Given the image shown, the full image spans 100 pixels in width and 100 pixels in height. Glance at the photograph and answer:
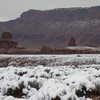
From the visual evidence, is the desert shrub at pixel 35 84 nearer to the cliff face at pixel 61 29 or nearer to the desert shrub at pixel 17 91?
the desert shrub at pixel 17 91

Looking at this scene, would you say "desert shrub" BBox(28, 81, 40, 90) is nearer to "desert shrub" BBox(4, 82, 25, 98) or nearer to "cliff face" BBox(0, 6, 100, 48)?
"desert shrub" BBox(4, 82, 25, 98)

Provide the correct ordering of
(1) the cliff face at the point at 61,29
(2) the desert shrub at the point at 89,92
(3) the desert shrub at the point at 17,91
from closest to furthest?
1. (2) the desert shrub at the point at 89,92
2. (3) the desert shrub at the point at 17,91
3. (1) the cliff face at the point at 61,29

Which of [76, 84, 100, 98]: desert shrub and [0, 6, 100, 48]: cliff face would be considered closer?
[76, 84, 100, 98]: desert shrub

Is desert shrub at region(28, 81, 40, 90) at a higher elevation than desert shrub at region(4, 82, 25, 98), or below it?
higher

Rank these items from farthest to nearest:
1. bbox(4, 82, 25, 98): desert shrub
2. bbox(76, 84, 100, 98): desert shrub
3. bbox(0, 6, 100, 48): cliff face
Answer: bbox(0, 6, 100, 48): cliff face
bbox(4, 82, 25, 98): desert shrub
bbox(76, 84, 100, 98): desert shrub

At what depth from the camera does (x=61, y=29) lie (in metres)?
177

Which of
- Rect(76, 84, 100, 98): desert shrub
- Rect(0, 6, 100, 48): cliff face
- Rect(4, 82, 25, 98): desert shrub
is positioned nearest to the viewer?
Rect(76, 84, 100, 98): desert shrub

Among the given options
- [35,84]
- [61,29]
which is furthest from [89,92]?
[61,29]

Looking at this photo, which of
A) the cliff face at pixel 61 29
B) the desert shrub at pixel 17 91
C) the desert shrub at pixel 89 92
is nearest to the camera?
the desert shrub at pixel 89 92

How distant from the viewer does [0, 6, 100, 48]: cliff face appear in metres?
162

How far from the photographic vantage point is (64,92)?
10008 millimetres

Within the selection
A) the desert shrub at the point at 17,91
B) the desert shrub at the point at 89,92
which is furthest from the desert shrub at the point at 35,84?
the desert shrub at the point at 89,92

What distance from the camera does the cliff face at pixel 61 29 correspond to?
16150 centimetres

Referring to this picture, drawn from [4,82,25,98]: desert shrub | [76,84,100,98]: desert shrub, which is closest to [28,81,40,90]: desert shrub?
[4,82,25,98]: desert shrub
